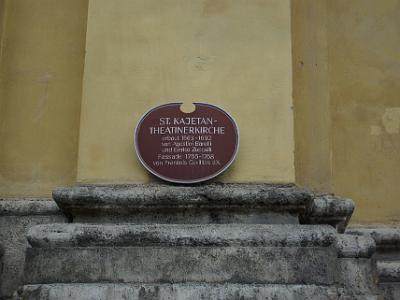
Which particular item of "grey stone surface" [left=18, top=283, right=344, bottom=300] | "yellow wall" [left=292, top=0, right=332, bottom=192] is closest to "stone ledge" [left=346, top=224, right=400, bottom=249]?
"yellow wall" [left=292, top=0, right=332, bottom=192]

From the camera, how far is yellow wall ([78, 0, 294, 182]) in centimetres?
399

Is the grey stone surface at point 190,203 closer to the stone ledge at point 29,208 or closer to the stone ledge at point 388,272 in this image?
the stone ledge at point 29,208

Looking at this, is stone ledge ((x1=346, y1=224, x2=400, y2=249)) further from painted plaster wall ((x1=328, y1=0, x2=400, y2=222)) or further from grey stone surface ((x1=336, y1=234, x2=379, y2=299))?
grey stone surface ((x1=336, y1=234, x2=379, y2=299))

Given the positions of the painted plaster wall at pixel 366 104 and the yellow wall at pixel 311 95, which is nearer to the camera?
the yellow wall at pixel 311 95

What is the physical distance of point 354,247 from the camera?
12.4 feet

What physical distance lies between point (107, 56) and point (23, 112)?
0.76 metres

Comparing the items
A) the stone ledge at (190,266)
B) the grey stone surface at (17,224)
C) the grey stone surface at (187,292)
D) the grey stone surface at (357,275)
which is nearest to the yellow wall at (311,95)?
the grey stone surface at (357,275)

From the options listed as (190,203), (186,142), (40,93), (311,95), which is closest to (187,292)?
(190,203)

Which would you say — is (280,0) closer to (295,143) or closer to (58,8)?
(295,143)

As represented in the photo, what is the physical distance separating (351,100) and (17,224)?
2.33m

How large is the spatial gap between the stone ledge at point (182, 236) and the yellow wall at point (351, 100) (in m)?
0.68

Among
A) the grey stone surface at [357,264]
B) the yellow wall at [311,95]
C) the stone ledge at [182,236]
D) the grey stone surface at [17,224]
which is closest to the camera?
the stone ledge at [182,236]

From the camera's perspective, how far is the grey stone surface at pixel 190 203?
3793 mm

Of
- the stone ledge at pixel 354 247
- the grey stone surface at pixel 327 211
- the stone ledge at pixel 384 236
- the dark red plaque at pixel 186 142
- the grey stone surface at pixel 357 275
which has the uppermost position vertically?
Answer: the dark red plaque at pixel 186 142
